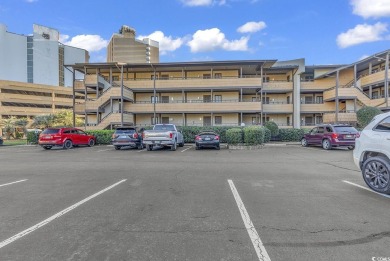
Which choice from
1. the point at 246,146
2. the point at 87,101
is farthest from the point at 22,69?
the point at 246,146

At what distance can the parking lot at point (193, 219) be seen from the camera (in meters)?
3.07

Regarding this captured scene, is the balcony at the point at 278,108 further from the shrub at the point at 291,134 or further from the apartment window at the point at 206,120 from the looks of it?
the shrub at the point at 291,134

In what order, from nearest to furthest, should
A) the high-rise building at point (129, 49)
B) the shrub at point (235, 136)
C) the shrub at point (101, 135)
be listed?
the shrub at point (235, 136) < the shrub at point (101, 135) < the high-rise building at point (129, 49)

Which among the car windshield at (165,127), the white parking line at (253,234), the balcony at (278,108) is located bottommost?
the white parking line at (253,234)

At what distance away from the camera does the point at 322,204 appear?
496 centimetres

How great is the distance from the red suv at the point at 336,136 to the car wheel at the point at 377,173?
11856 mm

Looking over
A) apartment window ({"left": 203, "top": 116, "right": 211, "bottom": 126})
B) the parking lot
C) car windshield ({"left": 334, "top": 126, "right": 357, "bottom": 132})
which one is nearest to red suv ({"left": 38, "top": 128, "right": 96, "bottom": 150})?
the parking lot

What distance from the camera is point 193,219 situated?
4.15 meters

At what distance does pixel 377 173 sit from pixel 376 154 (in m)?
0.55

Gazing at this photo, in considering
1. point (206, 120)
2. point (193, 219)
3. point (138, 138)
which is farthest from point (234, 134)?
point (193, 219)

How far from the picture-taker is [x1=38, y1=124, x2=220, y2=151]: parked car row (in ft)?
55.0

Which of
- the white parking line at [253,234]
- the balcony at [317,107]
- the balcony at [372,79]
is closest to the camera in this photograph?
the white parking line at [253,234]

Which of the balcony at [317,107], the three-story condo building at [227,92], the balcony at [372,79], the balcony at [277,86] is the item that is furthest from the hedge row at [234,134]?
the balcony at [372,79]

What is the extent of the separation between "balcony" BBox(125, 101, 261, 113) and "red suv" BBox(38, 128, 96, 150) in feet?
40.8
